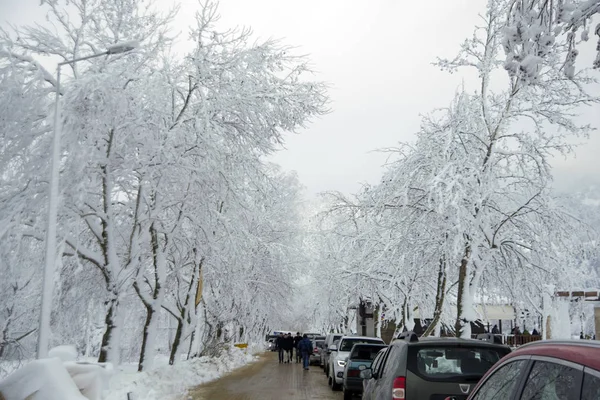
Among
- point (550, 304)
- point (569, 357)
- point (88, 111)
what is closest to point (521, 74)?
point (569, 357)

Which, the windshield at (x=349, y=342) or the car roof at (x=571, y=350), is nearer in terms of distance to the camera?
the car roof at (x=571, y=350)

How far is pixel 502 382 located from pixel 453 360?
13.2 ft

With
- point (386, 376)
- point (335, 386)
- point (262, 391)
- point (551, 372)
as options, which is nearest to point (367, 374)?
point (386, 376)

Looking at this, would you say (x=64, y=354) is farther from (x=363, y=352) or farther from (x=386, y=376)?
(x=363, y=352)

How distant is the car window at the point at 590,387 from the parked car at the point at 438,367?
4.83m

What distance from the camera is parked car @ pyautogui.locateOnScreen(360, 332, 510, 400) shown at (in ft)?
23.8

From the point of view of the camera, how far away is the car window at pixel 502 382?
11.3 feet

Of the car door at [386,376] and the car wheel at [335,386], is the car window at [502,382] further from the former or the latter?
the car wheel at [335,386]

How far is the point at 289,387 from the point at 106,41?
12.3 metres

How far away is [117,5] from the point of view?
18.2 metres

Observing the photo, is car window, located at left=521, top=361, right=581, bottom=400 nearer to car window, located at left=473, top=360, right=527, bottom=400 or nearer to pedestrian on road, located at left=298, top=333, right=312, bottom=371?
car window, located at left=473, top=360, right=527, bottom=400

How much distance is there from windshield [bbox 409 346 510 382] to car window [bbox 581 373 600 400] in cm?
493

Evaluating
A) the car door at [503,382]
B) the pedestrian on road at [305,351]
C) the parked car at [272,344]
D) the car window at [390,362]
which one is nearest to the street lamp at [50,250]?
the car window at [390,362]

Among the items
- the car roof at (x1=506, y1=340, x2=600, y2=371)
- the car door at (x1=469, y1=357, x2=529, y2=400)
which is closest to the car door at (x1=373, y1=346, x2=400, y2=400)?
the car door at (x1=469, y1=357, x2=529, y2=400)
